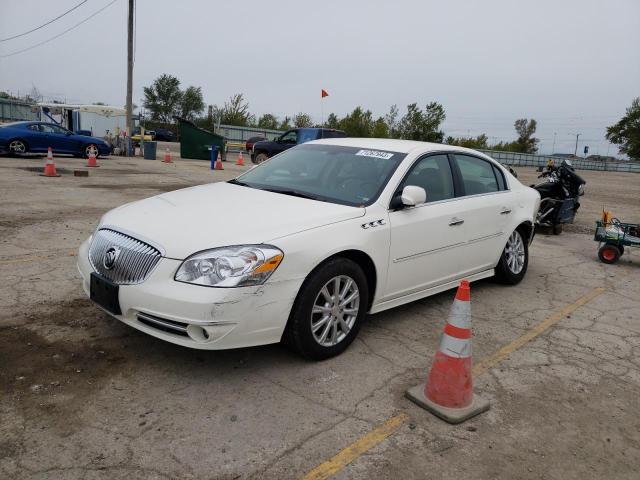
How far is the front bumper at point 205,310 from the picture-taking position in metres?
2.90

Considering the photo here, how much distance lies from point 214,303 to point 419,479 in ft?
4.67

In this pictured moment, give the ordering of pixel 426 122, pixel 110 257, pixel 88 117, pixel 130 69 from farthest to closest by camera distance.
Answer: pixel 426 122 → pixel 88 117 → pixel 130 69 → pixel 110 257

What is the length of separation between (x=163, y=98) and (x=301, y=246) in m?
76.2

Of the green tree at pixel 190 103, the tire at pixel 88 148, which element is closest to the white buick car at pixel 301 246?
the tire at pixel 88 148

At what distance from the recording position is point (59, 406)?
2770mm

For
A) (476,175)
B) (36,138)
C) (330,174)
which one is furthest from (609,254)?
(36,138)

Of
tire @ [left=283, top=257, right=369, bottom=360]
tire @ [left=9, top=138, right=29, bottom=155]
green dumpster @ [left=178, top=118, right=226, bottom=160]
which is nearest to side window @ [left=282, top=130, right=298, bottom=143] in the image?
green dumpster @ [left=178, top=118, right=226, bottom=160]

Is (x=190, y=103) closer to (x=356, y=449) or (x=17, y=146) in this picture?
(x=17, y=146)

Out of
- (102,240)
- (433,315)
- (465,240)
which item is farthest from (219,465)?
(465,240)

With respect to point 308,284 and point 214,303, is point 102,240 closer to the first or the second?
point 214,303

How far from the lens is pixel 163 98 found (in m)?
72.9

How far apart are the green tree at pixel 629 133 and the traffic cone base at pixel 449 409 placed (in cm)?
7780

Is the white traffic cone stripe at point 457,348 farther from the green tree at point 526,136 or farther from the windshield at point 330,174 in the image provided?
the green tree at point 526,136

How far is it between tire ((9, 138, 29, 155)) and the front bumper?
16985 mm
